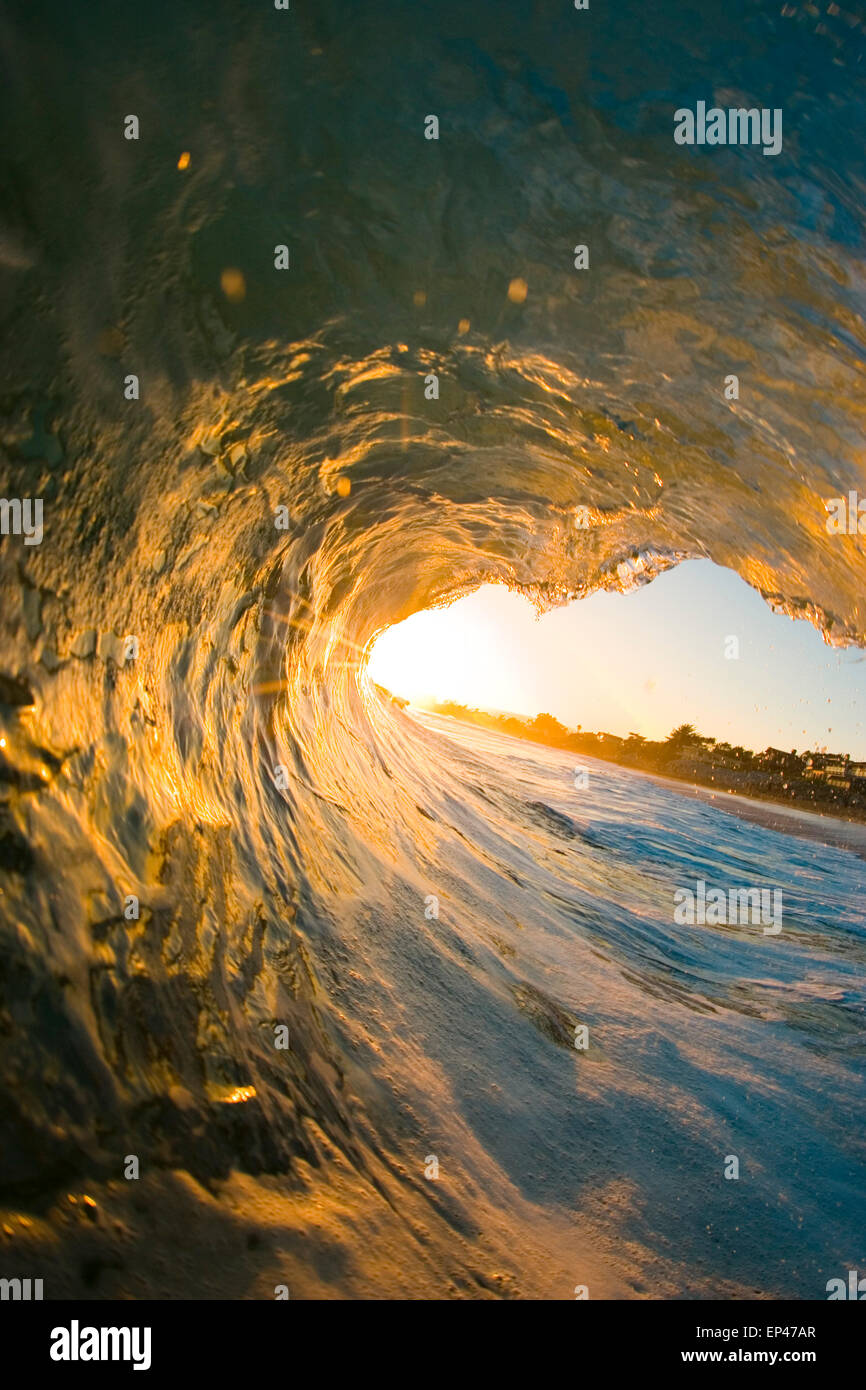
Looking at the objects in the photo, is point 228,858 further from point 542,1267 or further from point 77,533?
point 542,1267

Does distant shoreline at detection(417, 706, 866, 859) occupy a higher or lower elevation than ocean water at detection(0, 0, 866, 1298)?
lower

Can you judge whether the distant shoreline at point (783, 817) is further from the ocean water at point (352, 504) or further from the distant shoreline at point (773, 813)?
the ocean water at point (352, 504)

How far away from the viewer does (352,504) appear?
15.9 feet

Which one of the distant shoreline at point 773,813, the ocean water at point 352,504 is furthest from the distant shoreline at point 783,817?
the ocean water at point 352,504

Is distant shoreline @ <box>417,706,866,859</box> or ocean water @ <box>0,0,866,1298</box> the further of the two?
distant shoreline @ <box>417,706,866,859</box>

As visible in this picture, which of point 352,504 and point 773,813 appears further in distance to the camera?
point 773,813

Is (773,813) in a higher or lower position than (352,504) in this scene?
lower

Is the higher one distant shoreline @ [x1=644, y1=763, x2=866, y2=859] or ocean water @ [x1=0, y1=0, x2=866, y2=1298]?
ocean water @ [x1=0, y1=0, x2=866, y2=1298]

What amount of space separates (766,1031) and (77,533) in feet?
19.7

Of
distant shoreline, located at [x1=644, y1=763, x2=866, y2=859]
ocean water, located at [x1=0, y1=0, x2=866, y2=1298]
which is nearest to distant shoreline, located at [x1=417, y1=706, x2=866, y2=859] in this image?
distant shoreline, located at [x1=644, y1=763, x2=866, y2=859]

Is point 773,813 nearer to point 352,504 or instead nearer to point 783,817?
point 783,817

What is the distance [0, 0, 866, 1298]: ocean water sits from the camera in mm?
2102

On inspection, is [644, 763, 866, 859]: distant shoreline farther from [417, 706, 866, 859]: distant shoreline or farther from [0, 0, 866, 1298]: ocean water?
[0, 0, 866, 1298]: ocean water

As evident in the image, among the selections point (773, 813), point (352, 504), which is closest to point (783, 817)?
point (773, 813)
